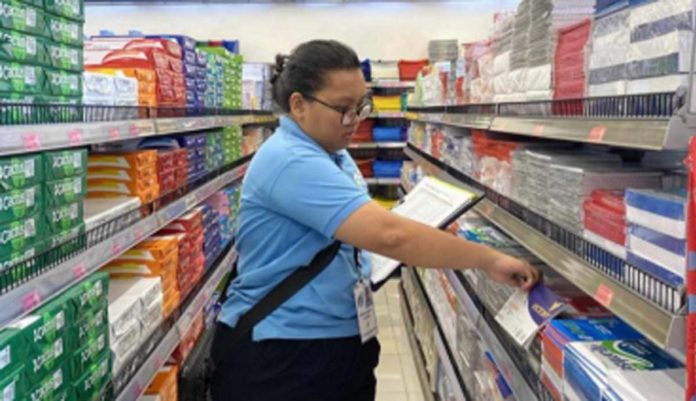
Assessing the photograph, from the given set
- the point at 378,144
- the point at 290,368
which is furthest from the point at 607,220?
the point at 378,144

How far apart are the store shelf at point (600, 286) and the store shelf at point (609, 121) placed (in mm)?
267

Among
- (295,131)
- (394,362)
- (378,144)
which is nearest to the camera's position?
(295,131)

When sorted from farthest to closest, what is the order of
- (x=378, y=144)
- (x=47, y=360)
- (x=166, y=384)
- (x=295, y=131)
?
(x=378, y=144), (x=166, y=384), (x=295, y=131), (x=47, y=360)

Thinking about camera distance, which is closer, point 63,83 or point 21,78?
point 21,78

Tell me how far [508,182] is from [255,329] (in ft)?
3.26

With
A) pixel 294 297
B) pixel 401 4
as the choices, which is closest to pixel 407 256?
pixel 294 297

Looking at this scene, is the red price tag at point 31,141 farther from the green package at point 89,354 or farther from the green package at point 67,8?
the green package at point 89,354

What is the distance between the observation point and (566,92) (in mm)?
1669

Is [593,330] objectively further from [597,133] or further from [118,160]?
[118,160]

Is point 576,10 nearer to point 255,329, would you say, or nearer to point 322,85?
point 322,85

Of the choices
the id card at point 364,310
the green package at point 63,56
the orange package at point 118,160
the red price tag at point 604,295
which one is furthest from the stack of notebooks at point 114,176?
the red price tag at point 604,295

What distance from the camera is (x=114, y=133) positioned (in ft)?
6.86

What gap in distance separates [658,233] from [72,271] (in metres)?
1.42

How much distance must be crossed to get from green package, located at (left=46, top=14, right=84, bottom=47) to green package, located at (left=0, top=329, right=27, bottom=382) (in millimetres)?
760
